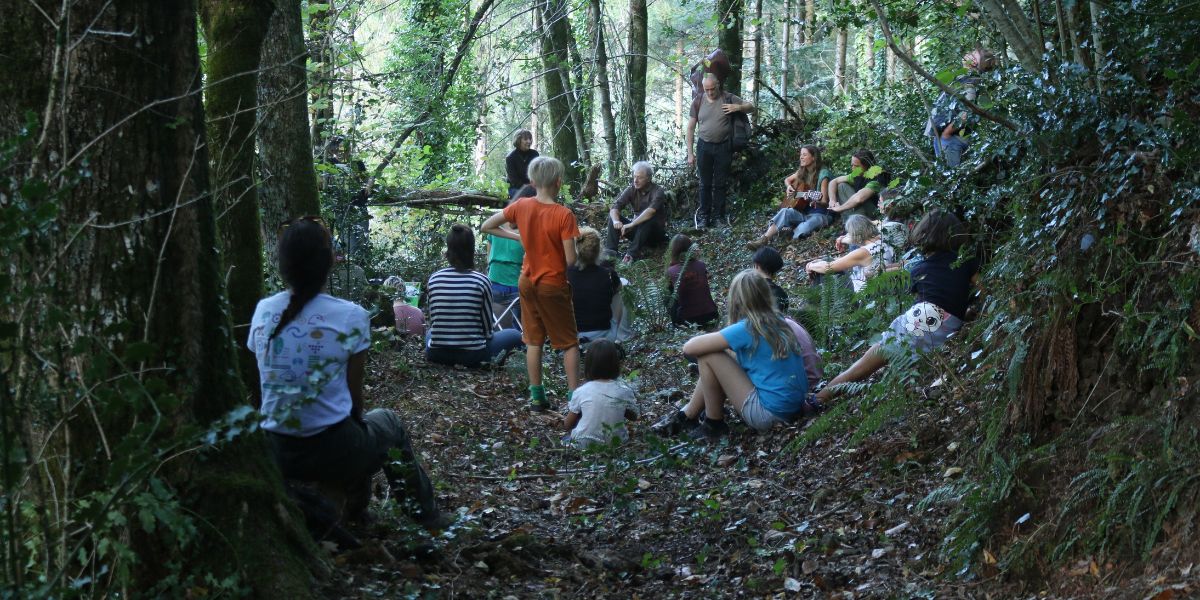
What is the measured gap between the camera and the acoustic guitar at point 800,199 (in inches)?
542

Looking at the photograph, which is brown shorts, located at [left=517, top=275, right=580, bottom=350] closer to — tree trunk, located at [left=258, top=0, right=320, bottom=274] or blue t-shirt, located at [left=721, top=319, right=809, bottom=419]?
blue t-shirt, located at [left=721, top=319, right=809, bottom=419]

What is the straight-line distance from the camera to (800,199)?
14.1 metres

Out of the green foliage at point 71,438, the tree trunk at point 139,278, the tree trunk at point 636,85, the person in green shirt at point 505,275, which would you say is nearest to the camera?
the green foliage at point 71,438

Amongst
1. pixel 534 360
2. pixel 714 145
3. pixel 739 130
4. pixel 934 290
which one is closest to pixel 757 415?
pixel 934 290

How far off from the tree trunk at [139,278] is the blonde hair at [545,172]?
448 centimetres

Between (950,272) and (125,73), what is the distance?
5.41 metres

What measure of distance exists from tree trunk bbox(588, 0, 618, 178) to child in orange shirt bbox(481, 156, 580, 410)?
25.2ft

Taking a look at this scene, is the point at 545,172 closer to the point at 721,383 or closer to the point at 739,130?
the point at 721,383

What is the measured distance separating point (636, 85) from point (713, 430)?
36.4ft

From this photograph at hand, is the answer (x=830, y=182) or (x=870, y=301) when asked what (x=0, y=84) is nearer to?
(x=870, y=301)

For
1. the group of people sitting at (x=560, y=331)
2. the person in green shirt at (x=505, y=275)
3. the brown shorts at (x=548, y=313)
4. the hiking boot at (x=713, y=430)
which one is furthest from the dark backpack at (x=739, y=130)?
the hiking boot at (x=713, y=430)

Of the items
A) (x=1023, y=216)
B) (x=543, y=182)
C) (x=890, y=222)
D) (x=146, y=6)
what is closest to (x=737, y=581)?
(x=1023, y=216)

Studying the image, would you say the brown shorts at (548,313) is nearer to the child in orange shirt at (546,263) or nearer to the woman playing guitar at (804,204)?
the child in orange shirt at (546,263)

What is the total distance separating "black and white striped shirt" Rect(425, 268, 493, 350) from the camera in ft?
30.7
